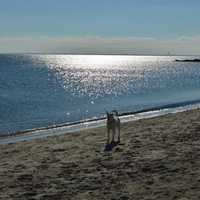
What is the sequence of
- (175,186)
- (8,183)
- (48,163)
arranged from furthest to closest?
1. (48,163)
2. (8,183)
3. (175,186)

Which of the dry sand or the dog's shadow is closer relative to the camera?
the dry sand

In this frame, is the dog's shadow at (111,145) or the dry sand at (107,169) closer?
the dry sand at (107,169)

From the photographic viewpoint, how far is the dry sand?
9922 millimetres

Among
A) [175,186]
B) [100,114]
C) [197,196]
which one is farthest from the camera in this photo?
[100,114]

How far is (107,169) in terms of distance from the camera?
473 inches

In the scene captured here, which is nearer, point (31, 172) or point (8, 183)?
point (8, 183)

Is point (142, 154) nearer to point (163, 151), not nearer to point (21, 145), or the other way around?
point (163, 151)

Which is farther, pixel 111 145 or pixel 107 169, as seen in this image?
pixel 111 145

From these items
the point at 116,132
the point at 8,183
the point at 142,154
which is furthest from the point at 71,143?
the point at 8,183

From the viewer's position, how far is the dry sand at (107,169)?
992 cm

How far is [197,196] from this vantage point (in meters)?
9.25

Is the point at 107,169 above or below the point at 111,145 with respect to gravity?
above

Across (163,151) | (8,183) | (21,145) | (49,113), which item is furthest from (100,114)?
(8,183)

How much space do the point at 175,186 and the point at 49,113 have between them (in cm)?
2700
